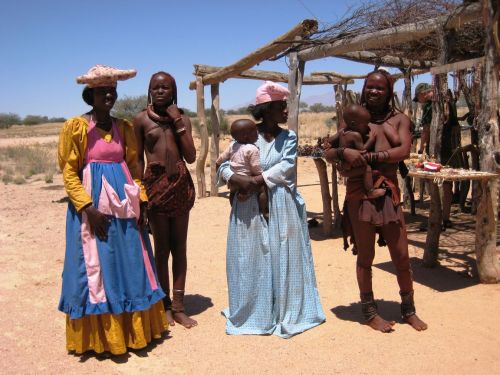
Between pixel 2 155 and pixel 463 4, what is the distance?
22.7 meters

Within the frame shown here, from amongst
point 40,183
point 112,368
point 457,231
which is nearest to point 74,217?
point 112,368

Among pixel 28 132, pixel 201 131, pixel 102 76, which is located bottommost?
pixel 28 132

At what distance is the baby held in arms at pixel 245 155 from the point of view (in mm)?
3523

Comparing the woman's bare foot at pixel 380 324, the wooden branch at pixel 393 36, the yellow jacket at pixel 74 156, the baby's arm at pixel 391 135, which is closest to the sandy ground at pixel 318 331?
the woman's bare foot at pixel 380 324

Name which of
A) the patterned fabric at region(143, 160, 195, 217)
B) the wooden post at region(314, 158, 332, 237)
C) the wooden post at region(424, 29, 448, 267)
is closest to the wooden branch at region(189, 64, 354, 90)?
the wooden post at region(314, 158, 332, 237)

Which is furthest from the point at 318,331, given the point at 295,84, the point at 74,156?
the point at 295,84

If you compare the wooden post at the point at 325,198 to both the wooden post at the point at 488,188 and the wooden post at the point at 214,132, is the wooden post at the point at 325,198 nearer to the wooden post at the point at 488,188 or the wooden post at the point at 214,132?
the wooden post at the point at 488,188

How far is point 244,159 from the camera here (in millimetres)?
3572

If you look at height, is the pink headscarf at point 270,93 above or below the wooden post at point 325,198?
above

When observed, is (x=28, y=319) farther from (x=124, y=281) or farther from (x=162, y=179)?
(x=162, y=179)

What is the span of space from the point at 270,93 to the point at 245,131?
0.33 metres

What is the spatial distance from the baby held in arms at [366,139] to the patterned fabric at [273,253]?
40 cm

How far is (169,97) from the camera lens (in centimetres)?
368

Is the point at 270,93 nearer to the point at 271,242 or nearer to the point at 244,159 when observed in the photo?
the point at 244,159
